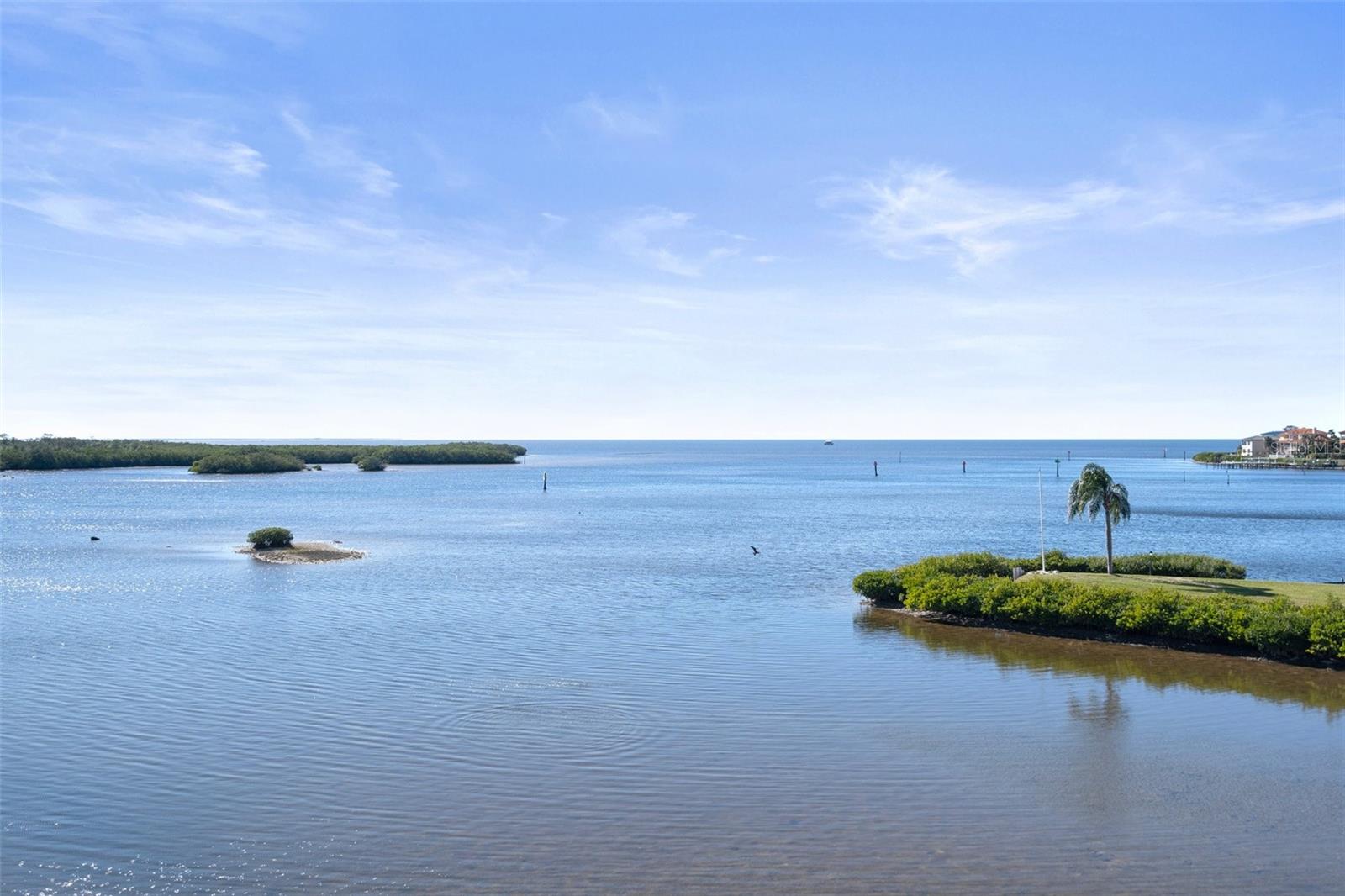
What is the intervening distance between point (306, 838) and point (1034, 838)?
11.3m

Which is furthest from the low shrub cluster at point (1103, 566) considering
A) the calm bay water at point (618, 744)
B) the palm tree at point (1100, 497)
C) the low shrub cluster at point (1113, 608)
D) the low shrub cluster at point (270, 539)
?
the low shrub cluster at point (270, 539)

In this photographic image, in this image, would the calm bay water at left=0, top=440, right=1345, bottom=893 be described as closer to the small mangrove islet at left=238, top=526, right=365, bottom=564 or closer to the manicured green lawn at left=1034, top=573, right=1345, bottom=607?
the small mangrove islet at left=238, top=526, right=365, bottom=564

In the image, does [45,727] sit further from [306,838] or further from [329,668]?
[306,838]

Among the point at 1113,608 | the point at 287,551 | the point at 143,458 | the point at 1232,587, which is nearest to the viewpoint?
the point at 1113,608

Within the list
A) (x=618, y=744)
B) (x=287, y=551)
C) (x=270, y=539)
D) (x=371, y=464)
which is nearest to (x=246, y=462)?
(x=371, y=464)

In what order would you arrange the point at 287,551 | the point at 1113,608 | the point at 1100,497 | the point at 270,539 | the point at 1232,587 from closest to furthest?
the point at 1113,608 → the point at 1232,587 → the point at 1100,497 → the point at 287,551 → the point at 270,539

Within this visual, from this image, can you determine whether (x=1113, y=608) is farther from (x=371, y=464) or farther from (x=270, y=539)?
(x=371, y=464)

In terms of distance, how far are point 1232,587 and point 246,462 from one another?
166 metres

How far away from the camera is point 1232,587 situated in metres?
33.9

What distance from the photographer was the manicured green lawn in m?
31.8

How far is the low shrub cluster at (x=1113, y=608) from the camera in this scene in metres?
26.9

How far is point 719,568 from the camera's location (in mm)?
49906

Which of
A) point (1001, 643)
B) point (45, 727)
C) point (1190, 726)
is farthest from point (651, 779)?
point (1001, 643)

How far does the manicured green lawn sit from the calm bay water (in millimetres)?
5317
